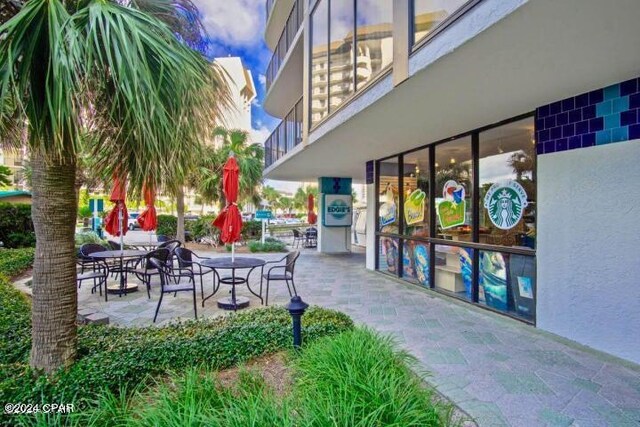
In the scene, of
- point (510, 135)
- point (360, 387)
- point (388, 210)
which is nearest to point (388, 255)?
point (388, 210)

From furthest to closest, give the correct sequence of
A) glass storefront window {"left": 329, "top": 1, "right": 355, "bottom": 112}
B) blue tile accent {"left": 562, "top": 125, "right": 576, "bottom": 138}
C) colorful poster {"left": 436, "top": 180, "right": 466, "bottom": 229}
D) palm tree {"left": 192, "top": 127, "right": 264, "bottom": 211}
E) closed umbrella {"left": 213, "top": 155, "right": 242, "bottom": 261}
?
1. palm tree {"left": 192, "top": 127, "right": 264, "bottom": 211}
2. colorful poster {"left": 436, "top": 180, "right": 466, "bottom": 229}
3. glass storefront window {"left": 329, "top": 1, "right": 355, "bottom": 112}
4. closed umbrella {"left": 213, "top": 155, "right": 242, "bottom": 261}
5. blue tile accent {"left": 562, "top": 125, "right": 576, "bottom": 138}

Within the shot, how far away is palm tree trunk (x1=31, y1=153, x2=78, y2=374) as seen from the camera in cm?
257

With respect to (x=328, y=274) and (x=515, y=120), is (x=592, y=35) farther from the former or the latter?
(x=328, y=274)

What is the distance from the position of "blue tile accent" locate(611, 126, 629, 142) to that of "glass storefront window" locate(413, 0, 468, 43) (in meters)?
2.36

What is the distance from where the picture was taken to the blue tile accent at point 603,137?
3.69 meters

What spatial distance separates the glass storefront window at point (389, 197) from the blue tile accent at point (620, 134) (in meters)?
4.32

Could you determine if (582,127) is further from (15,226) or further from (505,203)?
(15,226)

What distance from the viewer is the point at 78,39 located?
6.74 feet

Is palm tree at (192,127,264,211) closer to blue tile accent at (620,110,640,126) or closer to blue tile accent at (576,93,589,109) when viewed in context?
blue tile accent at (576,93,589,109)

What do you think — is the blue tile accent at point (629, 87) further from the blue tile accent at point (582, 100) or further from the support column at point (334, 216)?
the support column at point (334, 216)

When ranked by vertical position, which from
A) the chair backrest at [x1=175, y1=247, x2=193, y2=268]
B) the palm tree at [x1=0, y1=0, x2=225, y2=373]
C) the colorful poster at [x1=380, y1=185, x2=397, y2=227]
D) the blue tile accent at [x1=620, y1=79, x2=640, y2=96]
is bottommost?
the chair backrest at [x1=175, y1=247, x2=193, y2=268]

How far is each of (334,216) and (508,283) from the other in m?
8.17

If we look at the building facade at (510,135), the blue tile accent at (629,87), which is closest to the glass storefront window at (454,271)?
the building facade at (510,135)

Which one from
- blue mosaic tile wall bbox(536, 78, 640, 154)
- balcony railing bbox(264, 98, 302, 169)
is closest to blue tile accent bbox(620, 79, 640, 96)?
blue mosaic tile wall bbox(536, 78, 640, 154)
